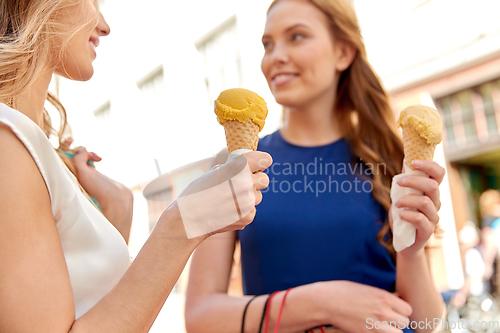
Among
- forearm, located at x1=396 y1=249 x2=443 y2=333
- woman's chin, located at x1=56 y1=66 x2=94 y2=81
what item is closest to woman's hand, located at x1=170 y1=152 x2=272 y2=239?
woman's chin, located at x1=56 y1=66 x2=94 y2=81

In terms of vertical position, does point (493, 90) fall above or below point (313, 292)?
above

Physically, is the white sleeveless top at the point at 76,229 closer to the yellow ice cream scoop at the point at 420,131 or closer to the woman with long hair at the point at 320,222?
the woman with long hair at the point at 320,222

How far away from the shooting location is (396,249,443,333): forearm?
966mm

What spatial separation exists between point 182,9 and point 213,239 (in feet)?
Result: 2.05

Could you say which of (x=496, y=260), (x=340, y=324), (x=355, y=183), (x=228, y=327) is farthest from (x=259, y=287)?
(x=496, y=260)

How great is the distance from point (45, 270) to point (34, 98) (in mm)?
375

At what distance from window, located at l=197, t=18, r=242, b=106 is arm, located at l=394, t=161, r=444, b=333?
1.53 feet

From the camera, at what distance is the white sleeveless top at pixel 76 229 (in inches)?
20.7

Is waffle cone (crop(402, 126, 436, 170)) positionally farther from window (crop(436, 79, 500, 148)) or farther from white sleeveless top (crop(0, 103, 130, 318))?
window (crop(436, 79, 500, 148))

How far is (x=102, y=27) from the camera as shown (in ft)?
2.58

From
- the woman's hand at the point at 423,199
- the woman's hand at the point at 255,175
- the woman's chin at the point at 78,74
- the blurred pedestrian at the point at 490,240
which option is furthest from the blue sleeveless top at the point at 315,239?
the blurred pedestrian at the point at 490,240

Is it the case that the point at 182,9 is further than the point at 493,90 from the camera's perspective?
No

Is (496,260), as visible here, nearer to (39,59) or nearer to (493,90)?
(493,90)

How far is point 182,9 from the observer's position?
88 cm
